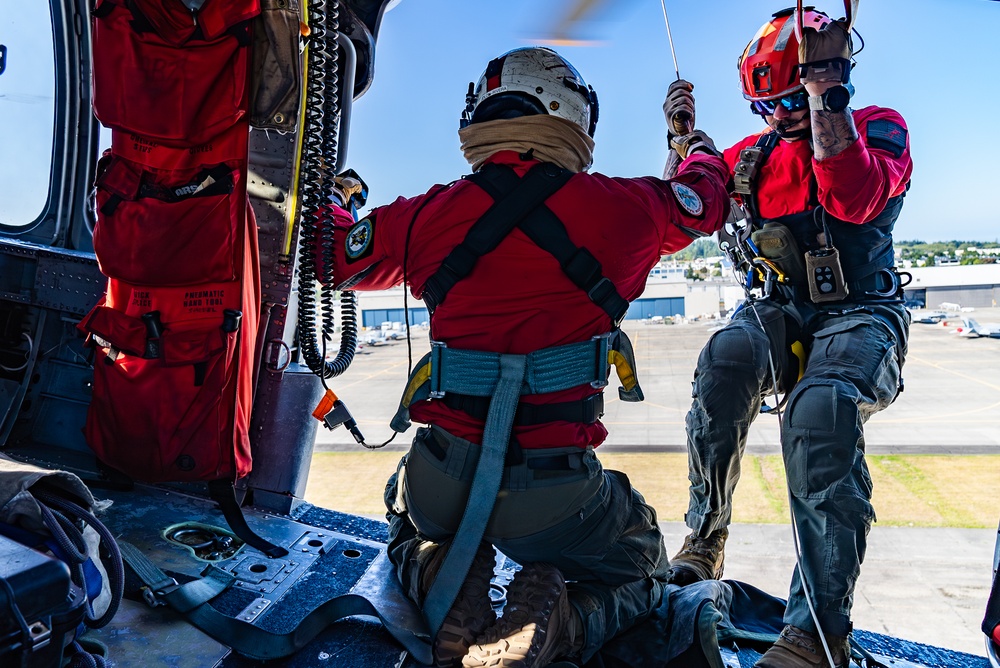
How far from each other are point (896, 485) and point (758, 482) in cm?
294

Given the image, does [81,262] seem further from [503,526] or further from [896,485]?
Result: [896,485]

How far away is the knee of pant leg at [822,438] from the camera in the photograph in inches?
76.5

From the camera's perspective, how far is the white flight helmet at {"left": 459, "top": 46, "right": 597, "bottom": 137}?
174 cm

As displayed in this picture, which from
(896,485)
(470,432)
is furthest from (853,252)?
(896,485)

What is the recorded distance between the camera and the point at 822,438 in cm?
197

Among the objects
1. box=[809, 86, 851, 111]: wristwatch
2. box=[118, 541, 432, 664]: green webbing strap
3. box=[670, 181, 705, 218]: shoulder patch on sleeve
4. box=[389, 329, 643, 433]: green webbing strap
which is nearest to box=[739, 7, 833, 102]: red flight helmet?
box=[809, 86, 851, 111]: wristwatch

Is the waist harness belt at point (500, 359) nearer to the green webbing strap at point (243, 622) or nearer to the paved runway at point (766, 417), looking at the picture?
the green webbing strap at point (243, 622)

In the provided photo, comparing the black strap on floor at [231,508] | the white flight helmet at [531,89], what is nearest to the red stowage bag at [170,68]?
the white flight helmet at [531,89]

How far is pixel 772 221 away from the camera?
2.48 meters

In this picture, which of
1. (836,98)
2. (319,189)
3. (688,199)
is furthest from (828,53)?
(319,189)

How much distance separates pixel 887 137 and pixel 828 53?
1.52 ft

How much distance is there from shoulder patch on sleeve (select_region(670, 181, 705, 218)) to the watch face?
0.47 metres

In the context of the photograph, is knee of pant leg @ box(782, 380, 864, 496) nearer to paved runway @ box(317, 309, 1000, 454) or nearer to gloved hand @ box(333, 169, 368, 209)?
gloved hand @ box(333, 169, 368, 209)

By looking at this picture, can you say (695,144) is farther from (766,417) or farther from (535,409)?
(766,417)
